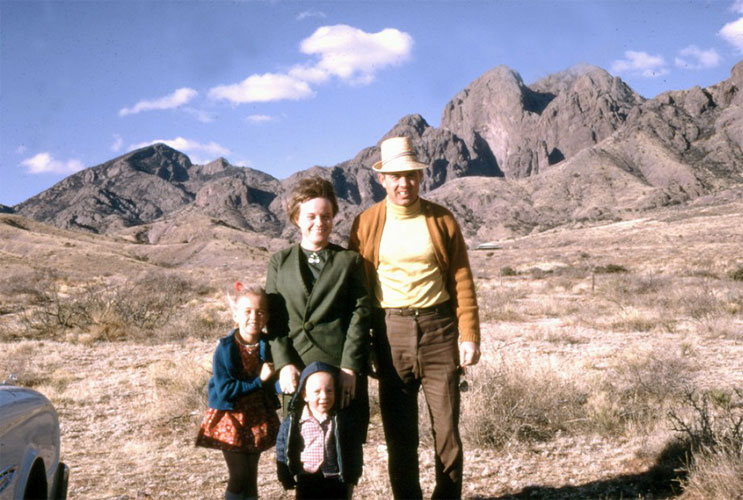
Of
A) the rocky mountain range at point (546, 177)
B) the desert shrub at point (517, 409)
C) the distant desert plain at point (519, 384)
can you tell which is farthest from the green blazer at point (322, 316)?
the rocky mountain range at point (546, 177)

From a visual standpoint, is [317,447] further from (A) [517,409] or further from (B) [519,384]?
(B) [519,384]

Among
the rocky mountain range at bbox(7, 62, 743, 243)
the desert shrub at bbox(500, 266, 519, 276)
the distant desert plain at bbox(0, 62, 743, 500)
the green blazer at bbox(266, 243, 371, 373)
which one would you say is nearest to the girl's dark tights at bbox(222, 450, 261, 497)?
the green blazer at bbox(266, 243, 371, 373)

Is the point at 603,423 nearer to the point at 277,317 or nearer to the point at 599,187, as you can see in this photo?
the point at 277,317

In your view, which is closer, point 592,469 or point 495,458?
point 592,469

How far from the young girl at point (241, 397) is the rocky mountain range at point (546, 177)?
59.2 m

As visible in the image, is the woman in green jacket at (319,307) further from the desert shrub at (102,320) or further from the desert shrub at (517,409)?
the desert shrub at (102,320)

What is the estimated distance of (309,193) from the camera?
2.60 metres

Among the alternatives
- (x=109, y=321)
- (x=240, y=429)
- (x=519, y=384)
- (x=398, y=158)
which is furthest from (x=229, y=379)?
(x=109, y=321)

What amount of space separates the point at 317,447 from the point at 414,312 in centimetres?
84

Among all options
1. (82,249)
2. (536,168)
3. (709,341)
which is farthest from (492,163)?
(709,341)

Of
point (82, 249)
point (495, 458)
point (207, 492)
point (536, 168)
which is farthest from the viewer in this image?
point (536, 168)

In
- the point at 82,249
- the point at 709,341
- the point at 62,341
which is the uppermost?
the point at 82,249

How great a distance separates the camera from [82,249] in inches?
2176

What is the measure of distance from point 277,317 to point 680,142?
124280mm
